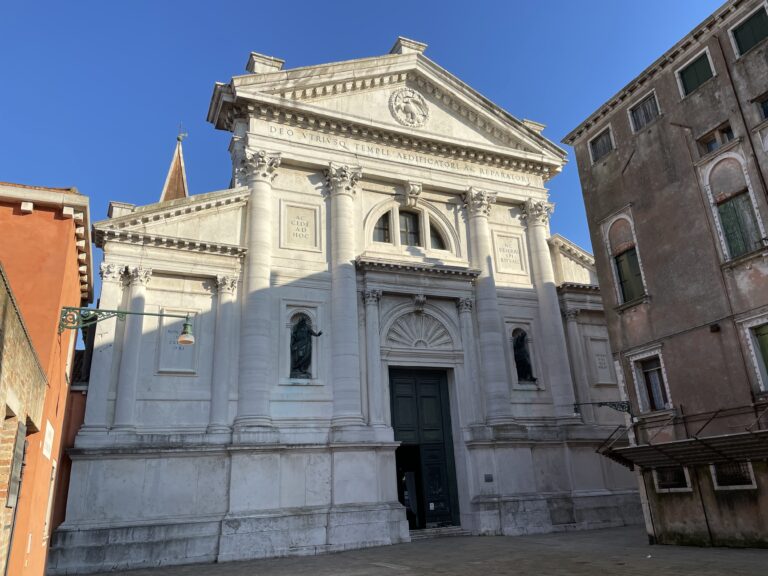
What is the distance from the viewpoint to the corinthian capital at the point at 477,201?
980 inches

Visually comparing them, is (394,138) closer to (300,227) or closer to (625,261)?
(300,227)

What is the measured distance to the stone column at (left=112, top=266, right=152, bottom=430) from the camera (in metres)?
17.5

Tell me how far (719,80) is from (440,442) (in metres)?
14.3

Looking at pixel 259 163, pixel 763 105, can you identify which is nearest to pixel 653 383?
pixel 763 105

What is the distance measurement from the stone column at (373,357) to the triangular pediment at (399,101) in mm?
6926

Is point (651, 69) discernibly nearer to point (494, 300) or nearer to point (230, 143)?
point (494, 300)

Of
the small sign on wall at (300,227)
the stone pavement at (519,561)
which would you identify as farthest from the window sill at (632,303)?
the small sign on wall at (300,227)

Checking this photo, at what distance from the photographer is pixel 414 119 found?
81.8 ft

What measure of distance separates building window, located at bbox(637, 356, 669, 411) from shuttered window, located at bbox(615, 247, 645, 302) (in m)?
1.87

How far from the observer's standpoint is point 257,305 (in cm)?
1981

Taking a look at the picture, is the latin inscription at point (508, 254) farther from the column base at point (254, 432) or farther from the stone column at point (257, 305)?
the column base at point (254, 432)

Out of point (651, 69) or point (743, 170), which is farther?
point (651, 69)

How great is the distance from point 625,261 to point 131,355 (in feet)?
48.5

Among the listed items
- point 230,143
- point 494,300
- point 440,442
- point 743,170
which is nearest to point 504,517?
point 440,442
